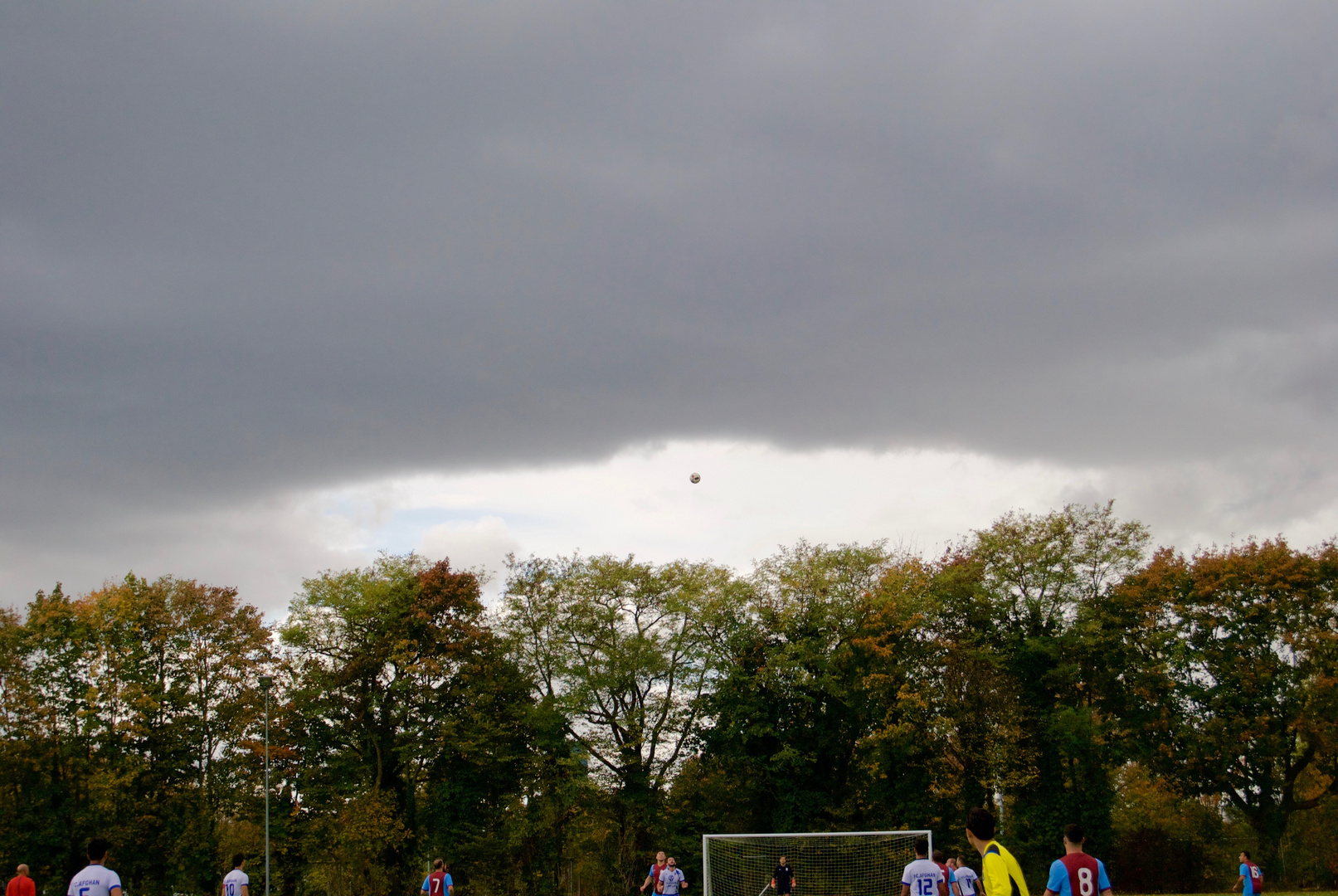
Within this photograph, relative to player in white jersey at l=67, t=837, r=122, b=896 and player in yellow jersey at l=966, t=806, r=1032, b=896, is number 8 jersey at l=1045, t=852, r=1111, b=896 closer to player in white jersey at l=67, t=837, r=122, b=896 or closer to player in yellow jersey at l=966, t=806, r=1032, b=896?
player in yellow jersey at l=966, t=806, r=1032, b=896

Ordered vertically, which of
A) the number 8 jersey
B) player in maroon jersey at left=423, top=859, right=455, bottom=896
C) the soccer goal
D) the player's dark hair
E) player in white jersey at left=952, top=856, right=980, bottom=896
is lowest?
the soccer goal

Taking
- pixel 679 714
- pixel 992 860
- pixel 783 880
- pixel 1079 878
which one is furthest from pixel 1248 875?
pixel 679 714

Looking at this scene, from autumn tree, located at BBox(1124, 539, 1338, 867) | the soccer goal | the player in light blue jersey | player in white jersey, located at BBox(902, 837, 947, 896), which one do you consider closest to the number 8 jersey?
player in white jersey, located at BBox(902, 837, 947, 896)

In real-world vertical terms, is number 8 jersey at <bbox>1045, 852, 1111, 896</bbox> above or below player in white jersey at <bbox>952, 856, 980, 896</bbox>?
above

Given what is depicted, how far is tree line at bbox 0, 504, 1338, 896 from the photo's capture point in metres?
45.6

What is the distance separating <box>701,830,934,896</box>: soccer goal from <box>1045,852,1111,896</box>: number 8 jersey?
85.3 feet

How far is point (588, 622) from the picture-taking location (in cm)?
5012

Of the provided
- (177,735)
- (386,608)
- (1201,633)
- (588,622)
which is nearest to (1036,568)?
(1201,633)

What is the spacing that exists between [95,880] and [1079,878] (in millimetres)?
11636

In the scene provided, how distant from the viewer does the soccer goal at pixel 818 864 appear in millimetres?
37938

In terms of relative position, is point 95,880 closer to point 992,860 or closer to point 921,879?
point 992,860

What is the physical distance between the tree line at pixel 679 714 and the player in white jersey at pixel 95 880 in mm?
35499

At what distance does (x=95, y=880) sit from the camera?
1286 centimetres

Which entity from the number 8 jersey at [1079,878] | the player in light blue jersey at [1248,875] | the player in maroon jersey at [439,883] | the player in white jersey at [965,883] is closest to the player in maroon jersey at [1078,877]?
the number 8 jersey at [1079,878]
